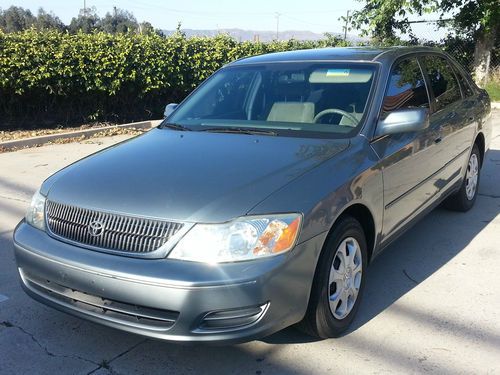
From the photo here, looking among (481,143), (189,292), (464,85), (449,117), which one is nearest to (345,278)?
(189,292)

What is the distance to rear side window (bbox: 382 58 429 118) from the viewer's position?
3846mm

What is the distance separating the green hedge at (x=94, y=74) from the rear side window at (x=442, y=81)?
7.11 meters

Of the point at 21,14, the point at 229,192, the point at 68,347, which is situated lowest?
the point at 68,347

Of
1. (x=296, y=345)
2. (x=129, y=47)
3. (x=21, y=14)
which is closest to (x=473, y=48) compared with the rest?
(x=129, y=47)

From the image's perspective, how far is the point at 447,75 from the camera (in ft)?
16.4

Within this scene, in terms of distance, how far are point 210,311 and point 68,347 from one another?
1110 millimetres

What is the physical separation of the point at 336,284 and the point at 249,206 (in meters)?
0.81

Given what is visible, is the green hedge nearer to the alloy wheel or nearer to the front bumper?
the front bumper

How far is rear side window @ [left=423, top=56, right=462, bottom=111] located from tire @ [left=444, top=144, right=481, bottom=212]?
2.50 ft

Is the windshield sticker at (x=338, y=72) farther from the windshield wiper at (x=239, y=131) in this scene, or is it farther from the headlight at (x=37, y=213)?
the headlight at (x=37, y=213)

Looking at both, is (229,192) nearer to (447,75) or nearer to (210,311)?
(210,311)

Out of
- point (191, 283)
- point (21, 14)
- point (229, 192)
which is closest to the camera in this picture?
point (191, 283)

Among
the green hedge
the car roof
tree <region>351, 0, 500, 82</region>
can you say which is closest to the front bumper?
the car roof

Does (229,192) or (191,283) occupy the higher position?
(229,192)
